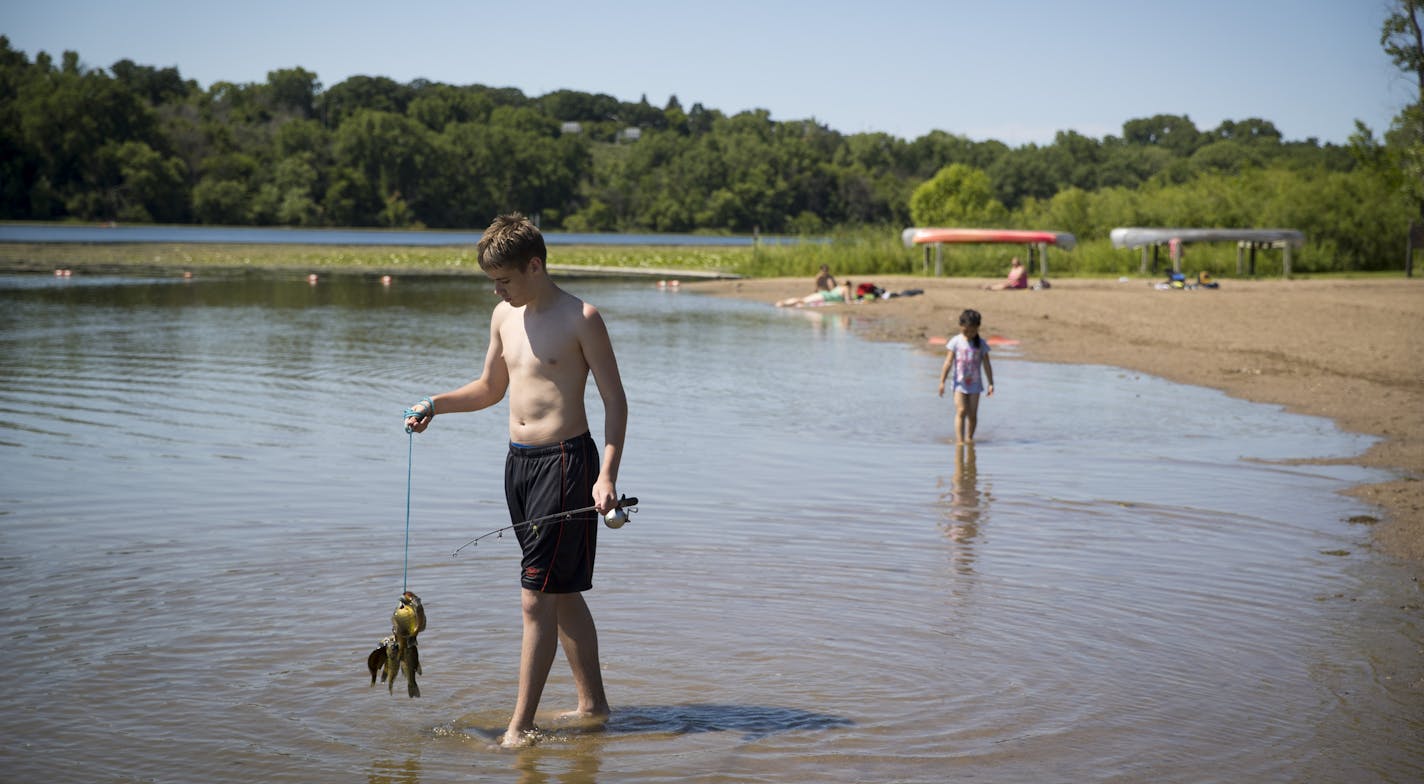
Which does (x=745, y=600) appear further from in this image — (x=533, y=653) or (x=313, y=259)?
(x=313, y=259)

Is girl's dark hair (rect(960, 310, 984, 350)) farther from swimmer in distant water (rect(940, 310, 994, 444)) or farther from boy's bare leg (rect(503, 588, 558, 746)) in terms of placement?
boy's bare leg (rect(503, 588, 558, 746))

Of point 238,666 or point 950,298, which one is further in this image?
point 950,298

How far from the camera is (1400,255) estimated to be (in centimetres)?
4869

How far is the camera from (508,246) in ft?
16.9

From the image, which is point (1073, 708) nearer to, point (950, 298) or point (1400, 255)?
point (950, 298)

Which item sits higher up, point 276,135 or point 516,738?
point 276,135

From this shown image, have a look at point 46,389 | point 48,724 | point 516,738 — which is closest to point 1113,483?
point 516,738

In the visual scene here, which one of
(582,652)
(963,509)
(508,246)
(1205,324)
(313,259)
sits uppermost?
(313,259)

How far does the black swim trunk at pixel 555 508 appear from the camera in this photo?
206 inches

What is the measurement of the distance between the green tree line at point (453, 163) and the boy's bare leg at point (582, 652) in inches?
3162

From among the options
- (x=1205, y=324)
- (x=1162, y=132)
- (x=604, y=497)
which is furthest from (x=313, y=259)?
(x=1162, y=132)

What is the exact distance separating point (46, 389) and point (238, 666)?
12.7 m

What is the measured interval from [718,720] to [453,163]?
134632 millimetres

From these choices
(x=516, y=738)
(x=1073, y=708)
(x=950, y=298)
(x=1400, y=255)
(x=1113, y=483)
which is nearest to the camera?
(x=516, y=738)
